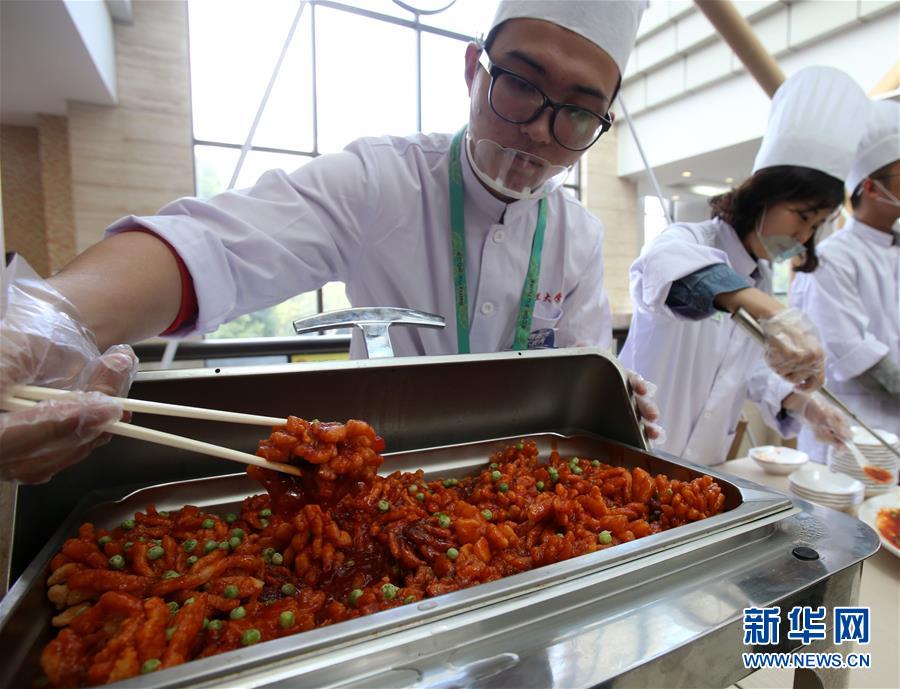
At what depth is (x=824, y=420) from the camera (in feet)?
6.83

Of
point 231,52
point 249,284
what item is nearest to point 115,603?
point 249,284

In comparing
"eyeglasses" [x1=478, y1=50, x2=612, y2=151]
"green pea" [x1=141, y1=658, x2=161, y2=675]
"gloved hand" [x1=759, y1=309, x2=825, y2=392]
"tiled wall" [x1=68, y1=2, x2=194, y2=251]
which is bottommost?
"green pea" [x1=141, y1=658, x2=161, y2=675]

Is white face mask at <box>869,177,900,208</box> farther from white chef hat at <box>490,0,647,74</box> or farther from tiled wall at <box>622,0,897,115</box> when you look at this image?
tiled wall at <box>622,0,897,115</box>

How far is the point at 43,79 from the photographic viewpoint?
195 inches

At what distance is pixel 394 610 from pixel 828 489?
5.70 feet

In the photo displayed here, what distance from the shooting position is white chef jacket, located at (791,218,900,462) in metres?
2.74

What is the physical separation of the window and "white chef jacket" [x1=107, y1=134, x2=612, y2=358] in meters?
4.73

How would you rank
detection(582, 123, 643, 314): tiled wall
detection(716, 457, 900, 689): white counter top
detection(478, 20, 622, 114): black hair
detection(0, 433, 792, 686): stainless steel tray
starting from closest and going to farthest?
detection(0, 433, 792, 686): stainless steel tray → detection(716, 457, 900, 689): white counter top → detection(478, 20, 622, 114): black hair → detection(582, 123, 643, 314): tiled wall

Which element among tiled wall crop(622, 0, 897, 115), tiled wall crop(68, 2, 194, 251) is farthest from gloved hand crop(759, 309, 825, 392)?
tiled wall crop(68, 2, 194, 251)

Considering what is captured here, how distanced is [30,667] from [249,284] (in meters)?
0.84

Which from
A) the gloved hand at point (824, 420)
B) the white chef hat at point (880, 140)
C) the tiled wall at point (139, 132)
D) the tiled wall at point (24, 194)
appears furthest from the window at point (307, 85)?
the gloved hand at point (824, 420)

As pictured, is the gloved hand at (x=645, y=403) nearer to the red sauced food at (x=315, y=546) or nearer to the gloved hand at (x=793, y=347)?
the red sauced food at (x=315, y=546)

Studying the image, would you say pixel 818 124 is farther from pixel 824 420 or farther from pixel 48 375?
pixel 48 375

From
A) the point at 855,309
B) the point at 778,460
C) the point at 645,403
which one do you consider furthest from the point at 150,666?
the point at 855,309
